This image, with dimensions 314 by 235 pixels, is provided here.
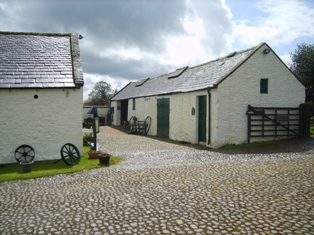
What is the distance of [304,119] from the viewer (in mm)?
15906

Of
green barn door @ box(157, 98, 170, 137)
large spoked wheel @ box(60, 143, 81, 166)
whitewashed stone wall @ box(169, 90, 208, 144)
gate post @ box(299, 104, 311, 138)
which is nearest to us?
large spoked wheel @ box(60, 143, 81, 166)

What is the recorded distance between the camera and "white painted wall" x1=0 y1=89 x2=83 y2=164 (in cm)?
1123

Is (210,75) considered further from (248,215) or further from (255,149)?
(248,215)

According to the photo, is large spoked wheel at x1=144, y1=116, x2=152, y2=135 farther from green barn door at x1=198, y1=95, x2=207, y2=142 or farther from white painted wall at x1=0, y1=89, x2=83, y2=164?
white painted wall at x1=0, y1=89, x2=83, y2=164

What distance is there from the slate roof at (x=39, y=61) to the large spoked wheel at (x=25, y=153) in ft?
7.95

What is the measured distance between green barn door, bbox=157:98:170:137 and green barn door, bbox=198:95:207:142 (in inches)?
161

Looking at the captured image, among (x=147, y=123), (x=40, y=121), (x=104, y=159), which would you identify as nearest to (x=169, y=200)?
(x=104, y=159)

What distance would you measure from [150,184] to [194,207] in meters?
2.00

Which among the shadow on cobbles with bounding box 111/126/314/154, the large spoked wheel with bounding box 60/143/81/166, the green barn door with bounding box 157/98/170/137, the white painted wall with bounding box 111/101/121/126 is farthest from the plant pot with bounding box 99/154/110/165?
the white painted wall with bounding box 111/101/121/126

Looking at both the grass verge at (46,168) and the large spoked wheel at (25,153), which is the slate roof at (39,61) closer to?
the large spoked wheel at (25,153)

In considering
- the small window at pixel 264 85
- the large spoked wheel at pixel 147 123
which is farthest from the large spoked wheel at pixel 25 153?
the large spoked wheel at pixel 147 123

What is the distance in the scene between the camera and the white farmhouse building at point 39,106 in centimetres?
1123

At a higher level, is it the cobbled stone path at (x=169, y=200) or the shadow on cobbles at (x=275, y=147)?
the shadow on cobbles at (x=275, y=147)

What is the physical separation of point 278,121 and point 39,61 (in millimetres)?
12516
